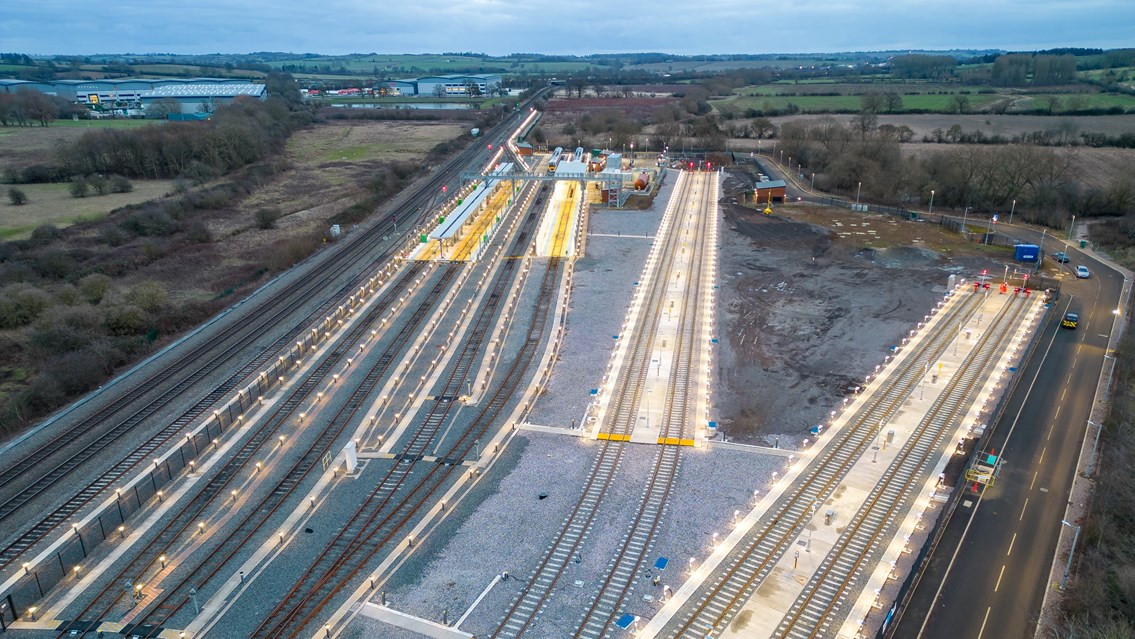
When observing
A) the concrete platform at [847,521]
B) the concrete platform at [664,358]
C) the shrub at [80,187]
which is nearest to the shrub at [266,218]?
the shrub at [80,187]

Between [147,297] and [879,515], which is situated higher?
[147,297]

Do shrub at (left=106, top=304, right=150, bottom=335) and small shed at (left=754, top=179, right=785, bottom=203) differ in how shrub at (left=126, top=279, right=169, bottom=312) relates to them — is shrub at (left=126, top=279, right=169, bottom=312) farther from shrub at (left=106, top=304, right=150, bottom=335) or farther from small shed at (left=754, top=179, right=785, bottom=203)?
small shed at (left=754, top=179, right=785, bottom=203)

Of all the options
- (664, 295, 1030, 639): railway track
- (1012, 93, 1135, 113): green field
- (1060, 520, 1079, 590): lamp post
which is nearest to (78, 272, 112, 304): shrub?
(664, 295, 1030, 639): railway track

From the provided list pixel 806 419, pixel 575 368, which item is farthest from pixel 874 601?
pixel 575 368

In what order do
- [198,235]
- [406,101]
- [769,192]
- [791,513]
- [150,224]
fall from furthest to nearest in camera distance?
[406,101] < [769,192] < [150,224] < [198,235] < [791,513]

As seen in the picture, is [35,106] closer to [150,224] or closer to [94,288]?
[150,224]

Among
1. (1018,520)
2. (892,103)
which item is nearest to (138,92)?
(892,103)

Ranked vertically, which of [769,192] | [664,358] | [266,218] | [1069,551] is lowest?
[1069,551]
